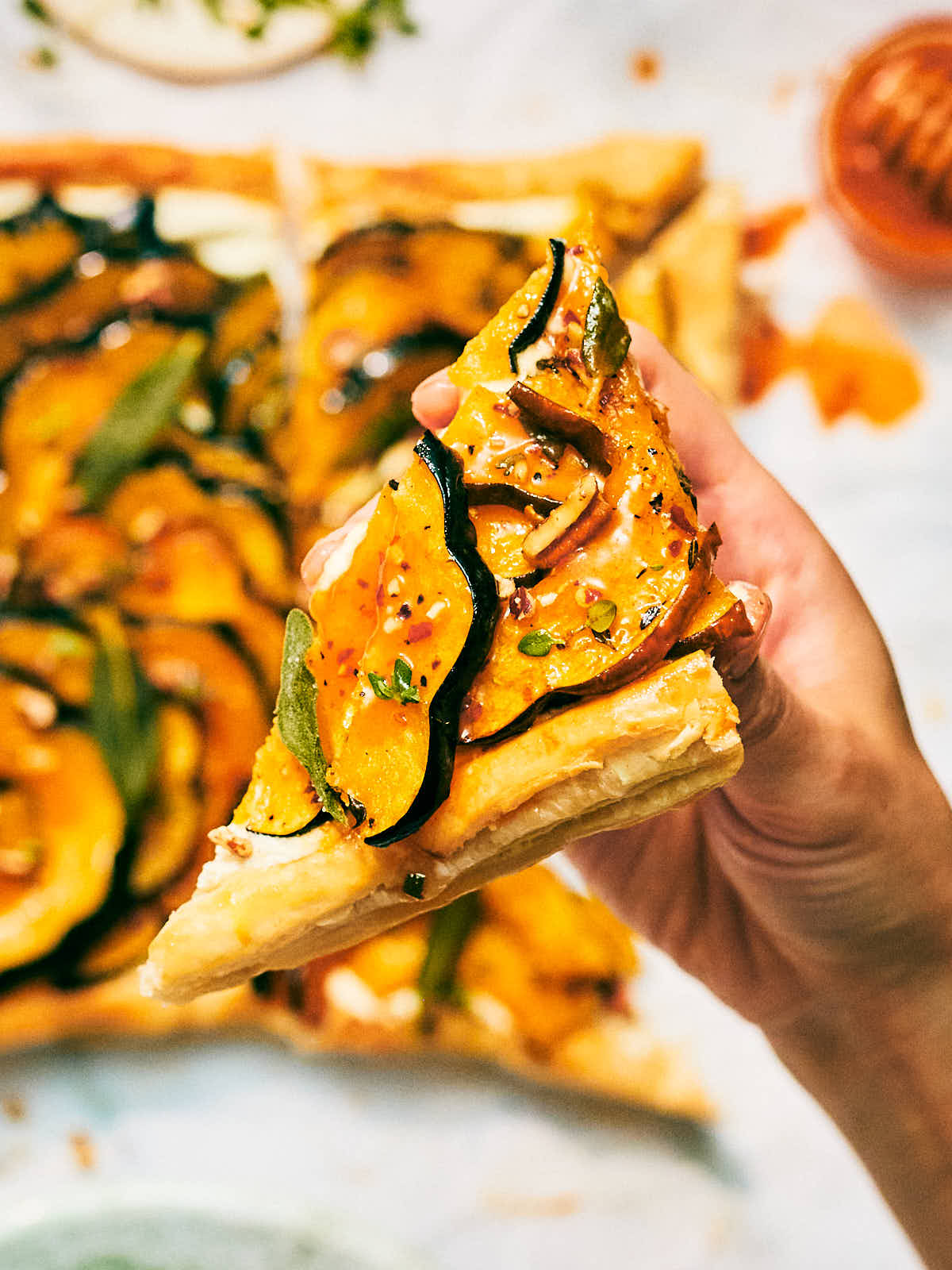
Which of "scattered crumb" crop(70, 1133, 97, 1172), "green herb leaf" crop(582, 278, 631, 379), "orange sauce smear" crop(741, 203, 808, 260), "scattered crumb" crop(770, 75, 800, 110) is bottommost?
"scattered crumb" crop(70, 1133, 97, 1172)

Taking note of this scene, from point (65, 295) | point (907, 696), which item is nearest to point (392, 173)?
point (65, 295)

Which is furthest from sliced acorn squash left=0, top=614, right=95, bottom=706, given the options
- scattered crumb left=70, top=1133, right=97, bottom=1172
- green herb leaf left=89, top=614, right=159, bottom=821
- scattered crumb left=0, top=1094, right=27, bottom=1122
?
scattered crumb left=70, top=1133, right=97, bottom=1172

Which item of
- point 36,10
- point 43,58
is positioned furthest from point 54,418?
point 36,10

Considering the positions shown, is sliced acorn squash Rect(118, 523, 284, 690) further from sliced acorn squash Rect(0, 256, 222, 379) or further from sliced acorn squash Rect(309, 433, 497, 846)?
sliced acorn squash Rect(309, 433, 497, 846)

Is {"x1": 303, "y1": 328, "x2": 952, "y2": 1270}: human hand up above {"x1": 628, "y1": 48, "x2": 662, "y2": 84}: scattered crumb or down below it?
below

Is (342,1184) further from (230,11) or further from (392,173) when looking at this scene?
(230,11)

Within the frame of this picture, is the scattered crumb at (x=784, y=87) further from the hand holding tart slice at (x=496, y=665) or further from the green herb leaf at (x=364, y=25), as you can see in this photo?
the hand holding tart slice at (x=496, y=665)
